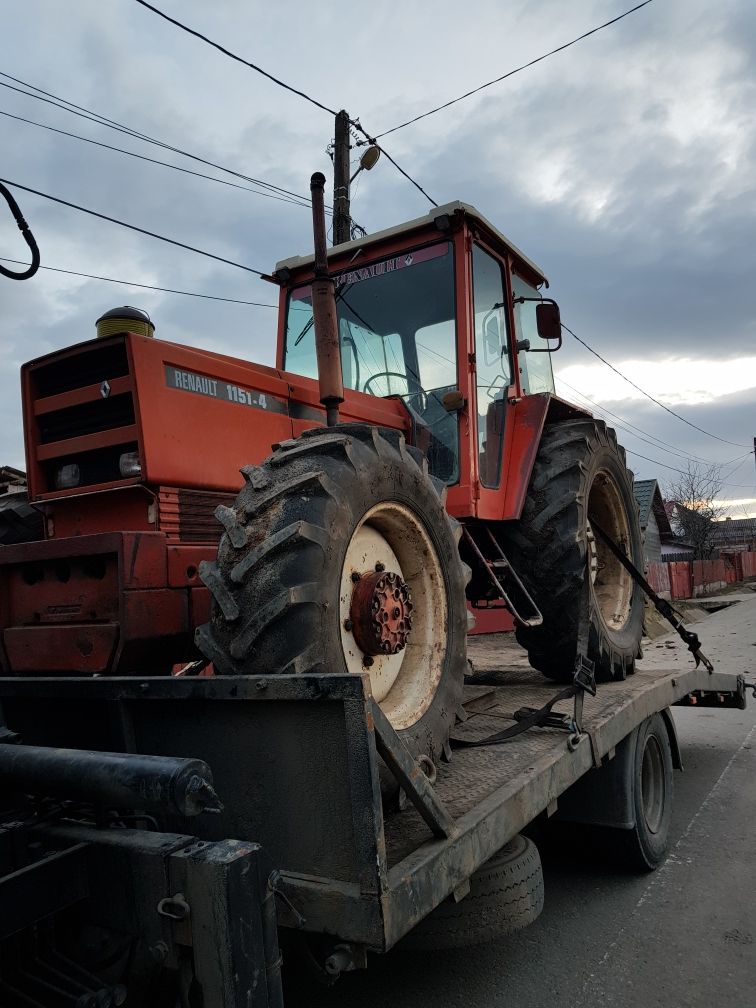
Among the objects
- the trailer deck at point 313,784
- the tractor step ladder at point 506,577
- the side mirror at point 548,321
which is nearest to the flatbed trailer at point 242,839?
the trailer deck at point 313,784

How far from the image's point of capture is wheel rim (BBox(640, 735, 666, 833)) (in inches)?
173

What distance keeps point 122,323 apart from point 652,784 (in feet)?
11.9

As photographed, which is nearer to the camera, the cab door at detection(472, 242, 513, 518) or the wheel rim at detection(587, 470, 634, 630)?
the cab door at detection(472, 242, 513, 518)

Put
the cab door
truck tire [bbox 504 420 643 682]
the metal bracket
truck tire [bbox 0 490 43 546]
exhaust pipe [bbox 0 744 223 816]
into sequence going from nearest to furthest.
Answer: exhaust pipe [bbox 0 744 223 816], the metal bracket, truck tire [bbox 0 490 43 546], truck tire [bbox 504 420 643 682], the cab door

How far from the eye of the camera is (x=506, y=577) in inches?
182

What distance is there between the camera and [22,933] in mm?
1814

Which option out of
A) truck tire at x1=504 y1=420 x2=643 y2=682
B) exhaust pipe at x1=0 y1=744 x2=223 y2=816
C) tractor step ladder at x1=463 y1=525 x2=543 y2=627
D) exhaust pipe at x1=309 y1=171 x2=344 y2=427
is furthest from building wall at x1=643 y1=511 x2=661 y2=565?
exhaust pipe at x1=0 y1=744 x2=223 y2=816

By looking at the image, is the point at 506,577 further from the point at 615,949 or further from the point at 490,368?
the point at 615,949

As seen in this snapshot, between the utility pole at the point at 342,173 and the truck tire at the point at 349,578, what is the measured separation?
33.6ft

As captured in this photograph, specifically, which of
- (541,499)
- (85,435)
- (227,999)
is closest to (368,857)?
(227,999)

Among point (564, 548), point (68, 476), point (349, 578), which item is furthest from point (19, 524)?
point (564, 548)

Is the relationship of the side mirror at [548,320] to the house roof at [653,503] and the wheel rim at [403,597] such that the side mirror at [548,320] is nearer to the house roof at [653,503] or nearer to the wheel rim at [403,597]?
the wheel rim at [403,597]

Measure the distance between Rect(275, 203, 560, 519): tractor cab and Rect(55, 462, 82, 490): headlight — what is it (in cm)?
178

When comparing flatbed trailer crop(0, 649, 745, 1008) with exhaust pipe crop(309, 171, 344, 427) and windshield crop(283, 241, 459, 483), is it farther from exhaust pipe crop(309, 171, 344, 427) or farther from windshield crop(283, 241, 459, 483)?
windshield crop(283, 241, 459, 483)
